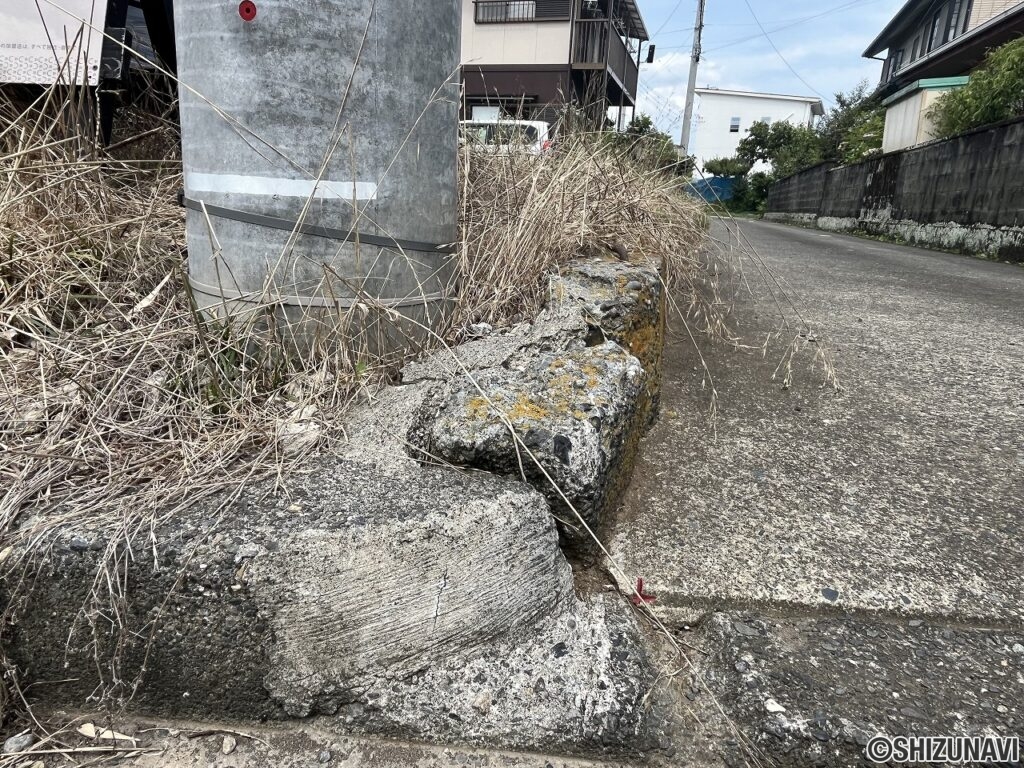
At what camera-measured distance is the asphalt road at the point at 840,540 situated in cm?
101

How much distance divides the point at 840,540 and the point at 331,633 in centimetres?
106

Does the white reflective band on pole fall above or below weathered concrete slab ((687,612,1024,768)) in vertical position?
above

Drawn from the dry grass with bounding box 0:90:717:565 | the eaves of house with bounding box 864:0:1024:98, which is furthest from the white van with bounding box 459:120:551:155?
the eaves of house with bounding box 864:0:1024:98

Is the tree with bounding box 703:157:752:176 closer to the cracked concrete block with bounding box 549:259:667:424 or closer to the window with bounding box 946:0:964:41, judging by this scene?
the window with bounding box 946:0:964:41

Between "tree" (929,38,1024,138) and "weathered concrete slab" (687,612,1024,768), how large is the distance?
10.1 m

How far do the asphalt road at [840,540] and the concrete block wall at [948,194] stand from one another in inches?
247

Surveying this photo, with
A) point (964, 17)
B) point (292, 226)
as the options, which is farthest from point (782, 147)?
point (292, 226)

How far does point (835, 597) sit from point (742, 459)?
53 cm

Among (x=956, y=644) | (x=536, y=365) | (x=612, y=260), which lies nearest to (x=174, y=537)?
(x=536, y=365)

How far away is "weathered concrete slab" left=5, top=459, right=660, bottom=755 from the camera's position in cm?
Result: 100

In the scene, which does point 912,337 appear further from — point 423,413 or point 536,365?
point 423,413

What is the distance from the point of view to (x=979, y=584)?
123 cm

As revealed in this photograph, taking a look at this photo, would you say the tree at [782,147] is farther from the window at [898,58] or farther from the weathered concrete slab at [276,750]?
the weathered concrete slab at [276,750]

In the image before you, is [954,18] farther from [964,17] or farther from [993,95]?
[993,95]
